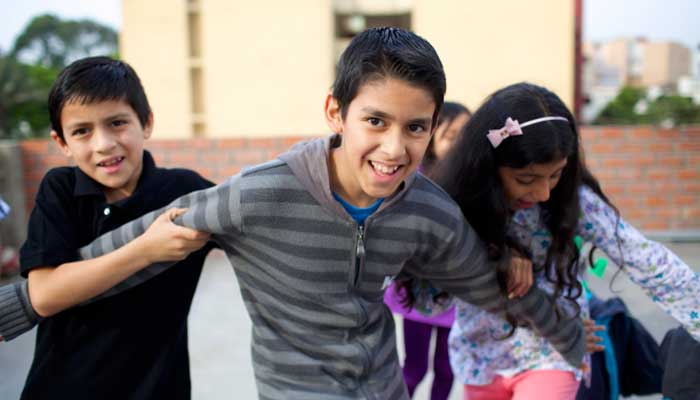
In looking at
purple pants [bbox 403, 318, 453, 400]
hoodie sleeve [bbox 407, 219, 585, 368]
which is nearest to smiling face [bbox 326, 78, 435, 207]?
hoodie sleeve [bbox 407, 219, 585, 368]

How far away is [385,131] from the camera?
4.25ft

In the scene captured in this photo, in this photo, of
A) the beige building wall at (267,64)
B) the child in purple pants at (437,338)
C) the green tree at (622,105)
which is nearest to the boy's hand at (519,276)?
the child in purple pants at (437,338)

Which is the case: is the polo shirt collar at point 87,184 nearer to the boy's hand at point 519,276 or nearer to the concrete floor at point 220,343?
the boy's hand at point 519,276

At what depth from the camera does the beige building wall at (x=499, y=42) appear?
8.33 meters

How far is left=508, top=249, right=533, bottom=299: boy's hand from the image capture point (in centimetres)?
162

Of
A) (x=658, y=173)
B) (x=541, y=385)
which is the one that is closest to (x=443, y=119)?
(x=541, y=385)

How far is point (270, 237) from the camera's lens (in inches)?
55.3

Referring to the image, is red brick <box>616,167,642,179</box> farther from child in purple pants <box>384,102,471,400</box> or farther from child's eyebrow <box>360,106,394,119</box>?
child's eyebrow <box>360,106,394,119</box>

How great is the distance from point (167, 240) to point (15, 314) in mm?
405

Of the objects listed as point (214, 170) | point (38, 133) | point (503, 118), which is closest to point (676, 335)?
point (503, 118)

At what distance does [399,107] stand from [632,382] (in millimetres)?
1355

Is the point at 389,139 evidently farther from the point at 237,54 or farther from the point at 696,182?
the point at 237,54

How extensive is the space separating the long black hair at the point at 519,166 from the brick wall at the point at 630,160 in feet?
14.6

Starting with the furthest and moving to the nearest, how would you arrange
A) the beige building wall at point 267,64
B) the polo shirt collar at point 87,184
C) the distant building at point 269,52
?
1. the beige building wall at point 267,64
2. the distant building at point 269,52
3. the polo shirt collar at point 87,184
